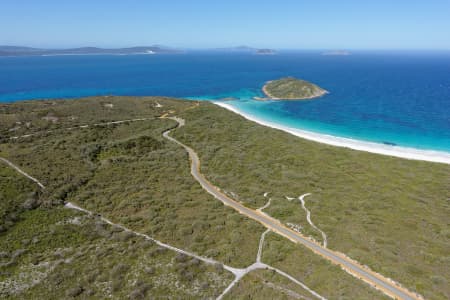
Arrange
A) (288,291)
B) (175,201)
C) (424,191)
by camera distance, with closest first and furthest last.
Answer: (288,291)
(175,201)
(424,191)

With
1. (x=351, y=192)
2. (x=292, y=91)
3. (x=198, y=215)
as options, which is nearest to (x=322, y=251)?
(x=198, y=215)

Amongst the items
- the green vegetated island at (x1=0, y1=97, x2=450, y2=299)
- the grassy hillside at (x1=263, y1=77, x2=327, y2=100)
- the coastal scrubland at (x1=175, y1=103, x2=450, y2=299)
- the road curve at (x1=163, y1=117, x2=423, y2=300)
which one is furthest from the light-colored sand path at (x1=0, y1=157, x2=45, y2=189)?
the grassy hillside at (x1=263, y1=77, x2=327, y2=100)

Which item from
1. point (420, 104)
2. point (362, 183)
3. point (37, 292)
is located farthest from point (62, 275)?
point (420, 104)

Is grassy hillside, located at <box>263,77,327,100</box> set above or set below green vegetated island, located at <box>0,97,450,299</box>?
above

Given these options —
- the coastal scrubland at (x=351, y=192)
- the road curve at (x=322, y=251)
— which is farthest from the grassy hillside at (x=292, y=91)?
the road curve at (x=322, y=251)

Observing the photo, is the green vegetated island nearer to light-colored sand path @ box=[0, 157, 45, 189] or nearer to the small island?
light-colored sand path @ box=[0, 157, 45, 189]

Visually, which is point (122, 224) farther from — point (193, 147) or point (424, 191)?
point (424, 191)
